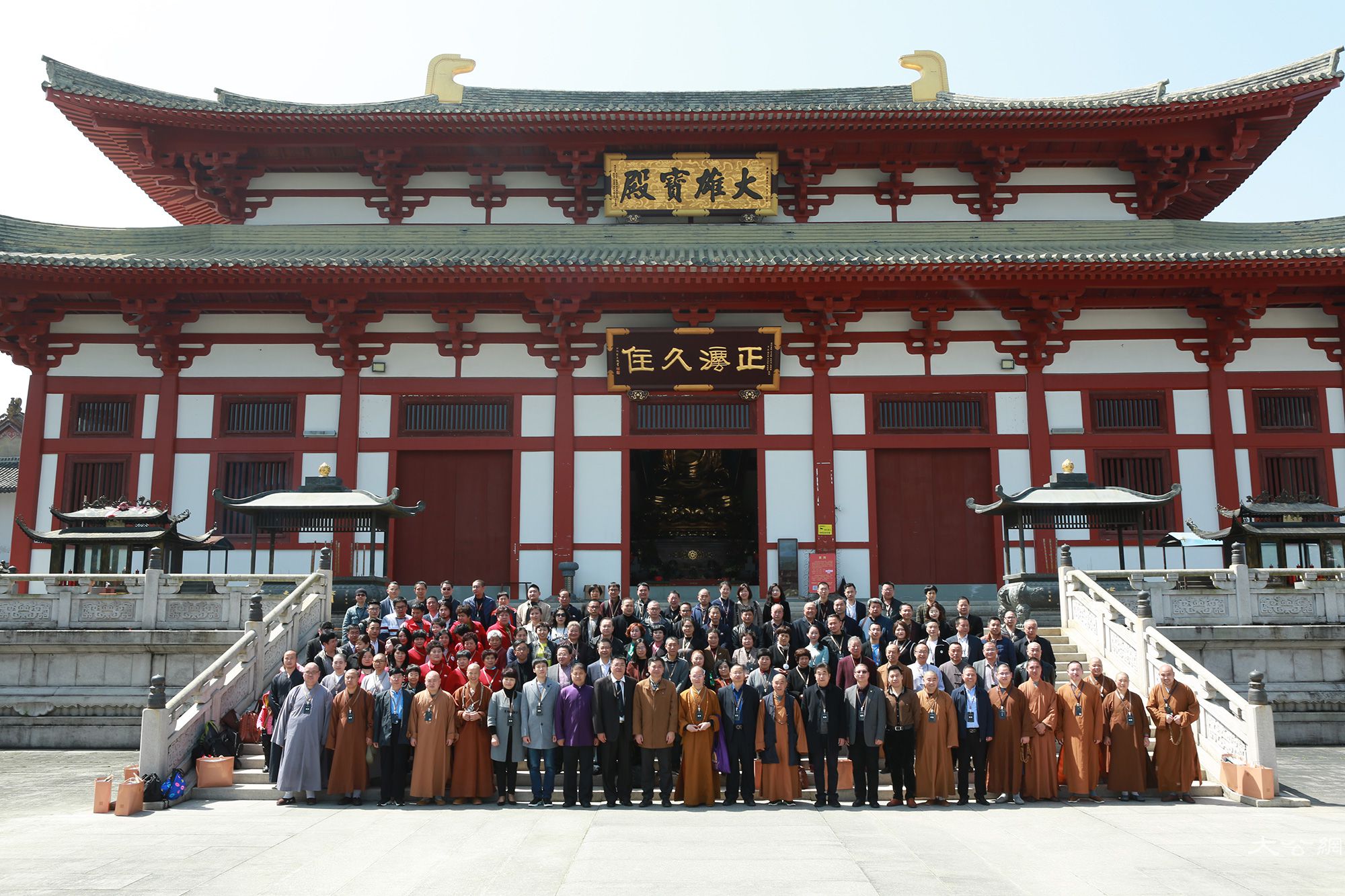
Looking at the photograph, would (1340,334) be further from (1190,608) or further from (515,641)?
(515,641)

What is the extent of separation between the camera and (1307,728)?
41.8ft

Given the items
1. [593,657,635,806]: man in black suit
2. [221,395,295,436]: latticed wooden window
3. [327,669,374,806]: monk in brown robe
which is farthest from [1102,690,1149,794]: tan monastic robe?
[221,395,295,436]: latticed wooden window

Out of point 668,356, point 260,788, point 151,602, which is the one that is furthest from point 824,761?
point 668,356

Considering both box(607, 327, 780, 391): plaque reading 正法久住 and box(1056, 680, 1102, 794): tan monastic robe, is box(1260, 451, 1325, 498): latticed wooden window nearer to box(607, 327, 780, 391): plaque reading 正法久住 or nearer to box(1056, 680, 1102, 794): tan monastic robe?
box(607, 327, 780, 391): plaque reading 正法久住

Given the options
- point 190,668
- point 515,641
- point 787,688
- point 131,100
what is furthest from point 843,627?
point 131,100

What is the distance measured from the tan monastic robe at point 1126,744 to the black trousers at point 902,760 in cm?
184

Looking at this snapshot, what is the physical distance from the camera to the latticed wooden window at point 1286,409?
17.4 m

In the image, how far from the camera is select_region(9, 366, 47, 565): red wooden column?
660 inches

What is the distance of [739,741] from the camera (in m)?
9.98

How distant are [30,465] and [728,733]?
12.9 metres

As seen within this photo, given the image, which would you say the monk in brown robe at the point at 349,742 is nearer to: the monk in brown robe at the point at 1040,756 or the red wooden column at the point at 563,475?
the monk in brown robe at the point at 1040,756

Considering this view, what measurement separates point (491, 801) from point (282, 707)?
213 cm

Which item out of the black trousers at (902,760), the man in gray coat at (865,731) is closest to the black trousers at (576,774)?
the man in gray coat at (865,731)

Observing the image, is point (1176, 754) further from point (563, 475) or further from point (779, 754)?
point (563, 475)
